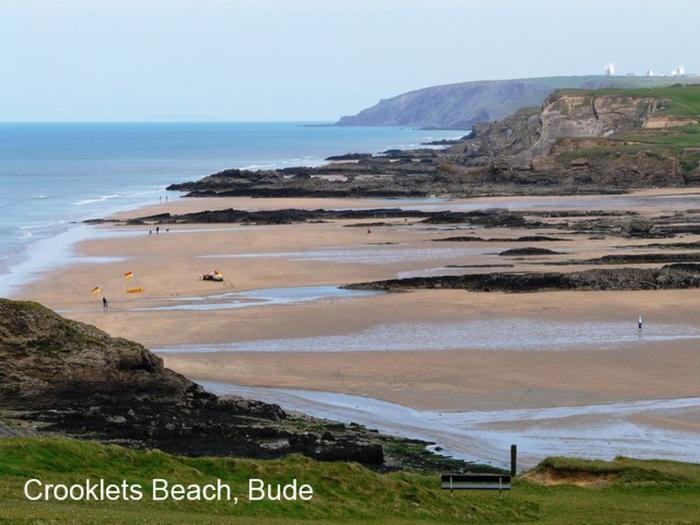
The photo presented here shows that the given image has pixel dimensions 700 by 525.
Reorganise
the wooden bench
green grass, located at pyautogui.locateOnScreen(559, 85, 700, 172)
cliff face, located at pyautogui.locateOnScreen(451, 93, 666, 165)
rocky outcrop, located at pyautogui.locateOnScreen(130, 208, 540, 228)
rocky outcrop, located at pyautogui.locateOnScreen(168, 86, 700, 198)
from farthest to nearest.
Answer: cliff face, located at pyautogui.locateOnScreen(451, 93, 666, 165), green grass, located at pyautogui.locateOnScreen(559, 85, 700, 172), rocky outcrop, located at pyautogui.locateOnScreen(168, 86, 700, 198), rocky outcrop, located at pyautogui.locateOnScreen(130, 208, 540, 228), the wooden bench

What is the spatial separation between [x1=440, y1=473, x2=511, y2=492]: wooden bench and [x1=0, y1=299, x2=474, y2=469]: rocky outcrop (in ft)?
11.8

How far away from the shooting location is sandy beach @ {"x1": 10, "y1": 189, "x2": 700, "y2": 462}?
83.5 feet

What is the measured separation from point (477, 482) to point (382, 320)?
18656 millimetres

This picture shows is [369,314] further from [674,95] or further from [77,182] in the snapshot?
[674,95]

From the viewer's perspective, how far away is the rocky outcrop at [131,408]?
62.7 feet

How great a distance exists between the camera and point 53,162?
143m

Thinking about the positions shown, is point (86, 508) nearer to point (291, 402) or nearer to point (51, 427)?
point (51, 427)

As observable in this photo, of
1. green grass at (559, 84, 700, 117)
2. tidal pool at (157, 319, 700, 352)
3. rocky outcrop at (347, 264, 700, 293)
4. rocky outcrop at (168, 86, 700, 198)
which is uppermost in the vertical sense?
green grass at (559, 84, 700, 117)

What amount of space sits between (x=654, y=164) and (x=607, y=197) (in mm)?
13835

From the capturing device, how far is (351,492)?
47.4 ft

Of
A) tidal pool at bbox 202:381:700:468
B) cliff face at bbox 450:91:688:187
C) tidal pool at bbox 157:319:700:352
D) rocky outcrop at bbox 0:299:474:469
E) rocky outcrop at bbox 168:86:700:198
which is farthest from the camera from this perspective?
cliff face at bbox 450:91:688:187

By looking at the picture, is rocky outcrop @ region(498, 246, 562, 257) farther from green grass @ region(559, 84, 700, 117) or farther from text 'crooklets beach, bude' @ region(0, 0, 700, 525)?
green grass @ region(559, 84, 700, 117)

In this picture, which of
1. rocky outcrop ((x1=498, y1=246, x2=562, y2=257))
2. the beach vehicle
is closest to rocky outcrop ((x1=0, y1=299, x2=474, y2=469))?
the beach vehicle

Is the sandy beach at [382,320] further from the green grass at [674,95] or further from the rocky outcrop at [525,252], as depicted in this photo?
the green grass at [674,95]
